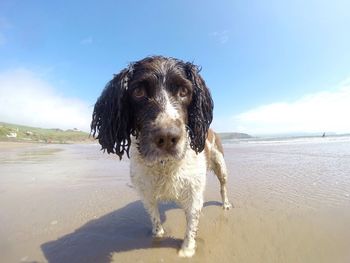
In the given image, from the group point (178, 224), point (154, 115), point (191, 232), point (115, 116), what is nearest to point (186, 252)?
point (191, 232)

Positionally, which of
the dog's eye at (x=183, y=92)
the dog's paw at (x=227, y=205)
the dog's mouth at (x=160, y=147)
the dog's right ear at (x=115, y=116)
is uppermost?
the dog's eye at (x=183, y=92)

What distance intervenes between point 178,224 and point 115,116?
195 cm

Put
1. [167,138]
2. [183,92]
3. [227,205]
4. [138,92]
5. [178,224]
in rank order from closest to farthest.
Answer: [167,138] < [138,92] < [183,92] < [178,224] < [227,205]

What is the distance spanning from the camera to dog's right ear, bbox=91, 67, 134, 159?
3266 millimetres

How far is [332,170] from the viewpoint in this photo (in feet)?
23.3

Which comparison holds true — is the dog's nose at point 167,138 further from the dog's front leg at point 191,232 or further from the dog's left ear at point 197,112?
the dog's front leg at point 191,232

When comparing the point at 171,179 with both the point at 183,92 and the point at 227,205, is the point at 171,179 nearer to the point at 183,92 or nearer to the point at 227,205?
the point at 183,92

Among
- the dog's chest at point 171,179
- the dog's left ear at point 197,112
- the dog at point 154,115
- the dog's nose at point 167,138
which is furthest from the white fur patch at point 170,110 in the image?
the dog's chest at point 171,179

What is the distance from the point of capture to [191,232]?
336 centimetres

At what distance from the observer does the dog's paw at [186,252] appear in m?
3.14

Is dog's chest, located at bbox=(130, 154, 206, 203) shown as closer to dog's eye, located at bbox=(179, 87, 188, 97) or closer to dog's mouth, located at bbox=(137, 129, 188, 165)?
dog's mouth, located at bbox=(137, 129, 188, 165)

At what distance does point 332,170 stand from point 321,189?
216cm

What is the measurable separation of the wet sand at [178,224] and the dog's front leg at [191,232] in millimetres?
98

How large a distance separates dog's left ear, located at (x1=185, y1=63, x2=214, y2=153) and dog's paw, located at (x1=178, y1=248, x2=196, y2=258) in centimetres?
116
